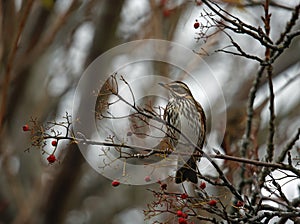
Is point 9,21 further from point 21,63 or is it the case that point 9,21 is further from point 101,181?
point 101,181

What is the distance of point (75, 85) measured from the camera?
7.20 meters

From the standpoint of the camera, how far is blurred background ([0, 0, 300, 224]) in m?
5.50

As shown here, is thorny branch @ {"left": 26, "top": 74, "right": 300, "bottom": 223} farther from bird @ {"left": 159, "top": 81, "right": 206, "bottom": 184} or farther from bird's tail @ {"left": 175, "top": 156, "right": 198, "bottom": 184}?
bird @ {"left": 159, "top": 81, "right": 206, "bottom": 184}

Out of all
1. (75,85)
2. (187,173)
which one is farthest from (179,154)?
(75,85)

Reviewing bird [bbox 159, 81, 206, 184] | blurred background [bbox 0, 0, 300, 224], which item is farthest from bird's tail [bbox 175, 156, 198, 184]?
blurred background [bbox 0, 0, 300, 224]

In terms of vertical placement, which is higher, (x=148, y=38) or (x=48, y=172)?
(x=148, y=38)

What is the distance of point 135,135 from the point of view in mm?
2881

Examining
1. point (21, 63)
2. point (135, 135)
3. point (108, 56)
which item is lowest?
point (135, 135)

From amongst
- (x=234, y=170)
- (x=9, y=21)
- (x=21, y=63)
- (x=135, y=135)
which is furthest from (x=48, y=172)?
(x=135, y=135)

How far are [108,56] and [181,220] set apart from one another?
9.99 ft

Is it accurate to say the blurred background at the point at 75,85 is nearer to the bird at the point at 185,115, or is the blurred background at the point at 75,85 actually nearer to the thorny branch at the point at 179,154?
the bird at the point at 185,115

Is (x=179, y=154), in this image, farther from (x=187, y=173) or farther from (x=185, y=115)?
(x=185, y=115)

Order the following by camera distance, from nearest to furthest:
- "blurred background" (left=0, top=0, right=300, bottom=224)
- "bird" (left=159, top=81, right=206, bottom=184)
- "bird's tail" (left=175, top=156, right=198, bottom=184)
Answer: "bird's tail" (left=175, top=156, right=198, bottom=184) < "bird" (left=159, top=81, right=206, bottom=184) < "blurred background" (left=0, top=0, right=300, bottom=224)

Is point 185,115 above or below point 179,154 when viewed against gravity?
above
